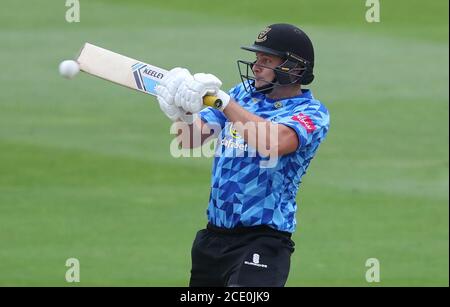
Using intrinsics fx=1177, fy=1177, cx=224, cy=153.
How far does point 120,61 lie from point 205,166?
678 cm

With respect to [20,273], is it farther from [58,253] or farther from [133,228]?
[133,228]

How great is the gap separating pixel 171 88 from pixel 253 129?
0.50m

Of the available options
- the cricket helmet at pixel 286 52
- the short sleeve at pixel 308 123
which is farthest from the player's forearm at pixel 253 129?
the cricket helmet at pixel 286 52

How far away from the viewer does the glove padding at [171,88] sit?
6.26 meters

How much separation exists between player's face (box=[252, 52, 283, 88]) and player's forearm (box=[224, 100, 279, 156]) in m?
0.45

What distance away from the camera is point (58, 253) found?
10.7 meters

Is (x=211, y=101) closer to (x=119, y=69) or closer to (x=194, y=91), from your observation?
(x=194, y=91)

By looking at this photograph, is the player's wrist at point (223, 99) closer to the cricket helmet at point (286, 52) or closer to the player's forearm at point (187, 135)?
the cricket helmet at point (286, 52)

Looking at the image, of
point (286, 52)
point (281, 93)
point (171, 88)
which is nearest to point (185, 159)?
point (281, 93)

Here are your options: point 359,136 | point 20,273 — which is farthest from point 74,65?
point 359,136

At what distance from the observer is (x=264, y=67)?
6852mm

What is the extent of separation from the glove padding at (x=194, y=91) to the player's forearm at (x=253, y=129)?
215mm

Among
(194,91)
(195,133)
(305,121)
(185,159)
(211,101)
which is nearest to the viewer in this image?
(194,91)

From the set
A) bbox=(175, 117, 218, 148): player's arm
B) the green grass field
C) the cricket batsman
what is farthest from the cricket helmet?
the green grass field
